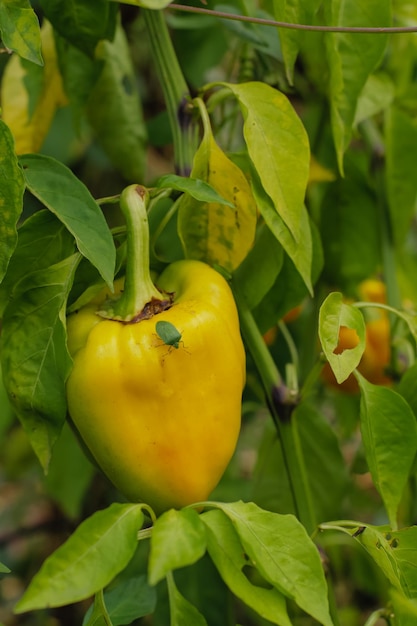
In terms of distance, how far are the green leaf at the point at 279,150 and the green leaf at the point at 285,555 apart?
0.21 metres

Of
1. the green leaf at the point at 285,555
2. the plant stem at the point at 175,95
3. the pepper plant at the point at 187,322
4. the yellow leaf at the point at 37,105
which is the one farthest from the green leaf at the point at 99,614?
the yellow leaf at the point at 37,105

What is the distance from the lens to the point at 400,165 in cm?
97

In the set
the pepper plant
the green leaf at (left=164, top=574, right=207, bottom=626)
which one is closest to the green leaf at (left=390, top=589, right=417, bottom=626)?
the pepper plant

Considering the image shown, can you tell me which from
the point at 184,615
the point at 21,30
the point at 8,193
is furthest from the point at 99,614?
the point at 21,30

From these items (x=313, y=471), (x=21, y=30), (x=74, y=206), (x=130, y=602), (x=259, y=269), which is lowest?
(x=313, y=471)

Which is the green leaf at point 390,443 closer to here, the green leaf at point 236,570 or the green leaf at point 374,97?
the green leaf at point 236,570

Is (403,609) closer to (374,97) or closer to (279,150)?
(279,150)

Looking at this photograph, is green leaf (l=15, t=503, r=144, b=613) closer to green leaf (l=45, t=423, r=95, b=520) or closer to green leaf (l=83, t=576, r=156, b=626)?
green leaf (l=83, t=576, r=156, b=626)

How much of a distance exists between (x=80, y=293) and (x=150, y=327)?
9cm

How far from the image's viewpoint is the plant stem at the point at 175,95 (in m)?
0.72

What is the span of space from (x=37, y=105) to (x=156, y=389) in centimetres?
45

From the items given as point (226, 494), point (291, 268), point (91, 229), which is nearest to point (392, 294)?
point (291, 268)

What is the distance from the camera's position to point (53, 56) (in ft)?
3.00

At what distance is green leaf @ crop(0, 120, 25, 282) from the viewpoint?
0.54 metres
